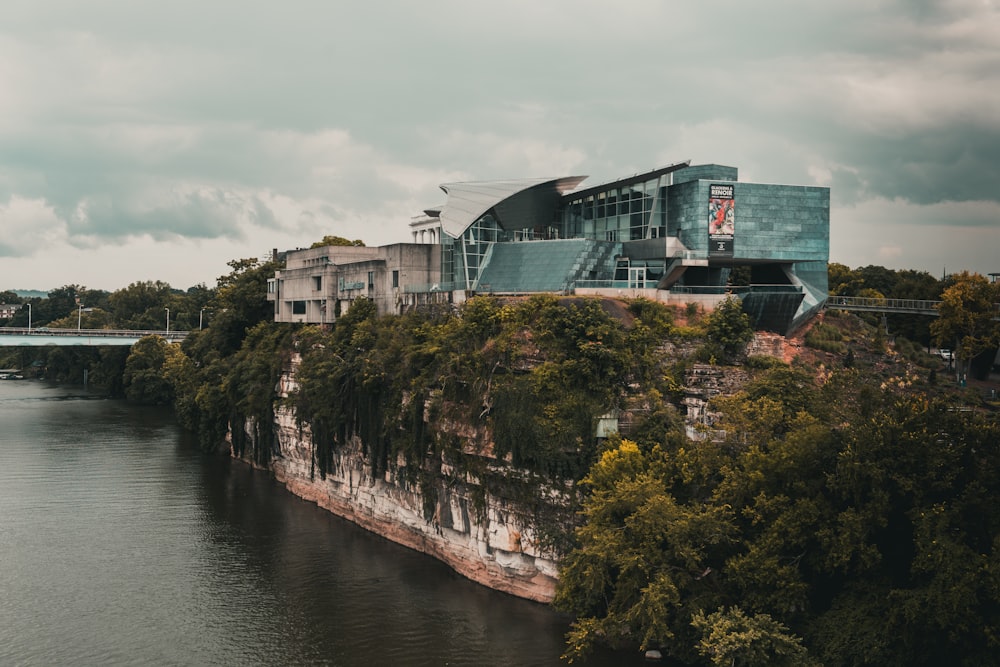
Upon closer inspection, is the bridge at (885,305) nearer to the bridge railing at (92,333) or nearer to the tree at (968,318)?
the tree at (968,318)

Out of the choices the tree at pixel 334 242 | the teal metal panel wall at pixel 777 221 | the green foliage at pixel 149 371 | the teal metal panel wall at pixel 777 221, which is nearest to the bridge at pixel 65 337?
the green foliage at pixel 149 371

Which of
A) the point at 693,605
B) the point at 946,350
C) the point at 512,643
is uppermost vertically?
the point at 946,350

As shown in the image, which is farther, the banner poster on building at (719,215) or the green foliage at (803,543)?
the banner poster on building at (719,215)

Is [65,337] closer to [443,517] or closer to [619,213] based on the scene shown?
[619,213]

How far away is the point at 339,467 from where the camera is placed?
64.2 m

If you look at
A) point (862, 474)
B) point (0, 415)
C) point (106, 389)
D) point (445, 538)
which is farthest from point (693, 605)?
point (106, 389)

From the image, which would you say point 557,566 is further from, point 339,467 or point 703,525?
point 339,467

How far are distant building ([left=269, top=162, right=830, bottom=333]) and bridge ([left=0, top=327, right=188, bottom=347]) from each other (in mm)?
55389

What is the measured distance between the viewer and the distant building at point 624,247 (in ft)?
192

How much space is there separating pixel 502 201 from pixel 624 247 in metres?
9.82

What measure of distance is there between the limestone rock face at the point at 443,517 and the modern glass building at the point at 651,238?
1539cm

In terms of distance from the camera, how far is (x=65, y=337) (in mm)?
116562

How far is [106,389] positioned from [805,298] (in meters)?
120

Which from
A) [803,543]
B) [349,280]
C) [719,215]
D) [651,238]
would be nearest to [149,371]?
[349,280]
